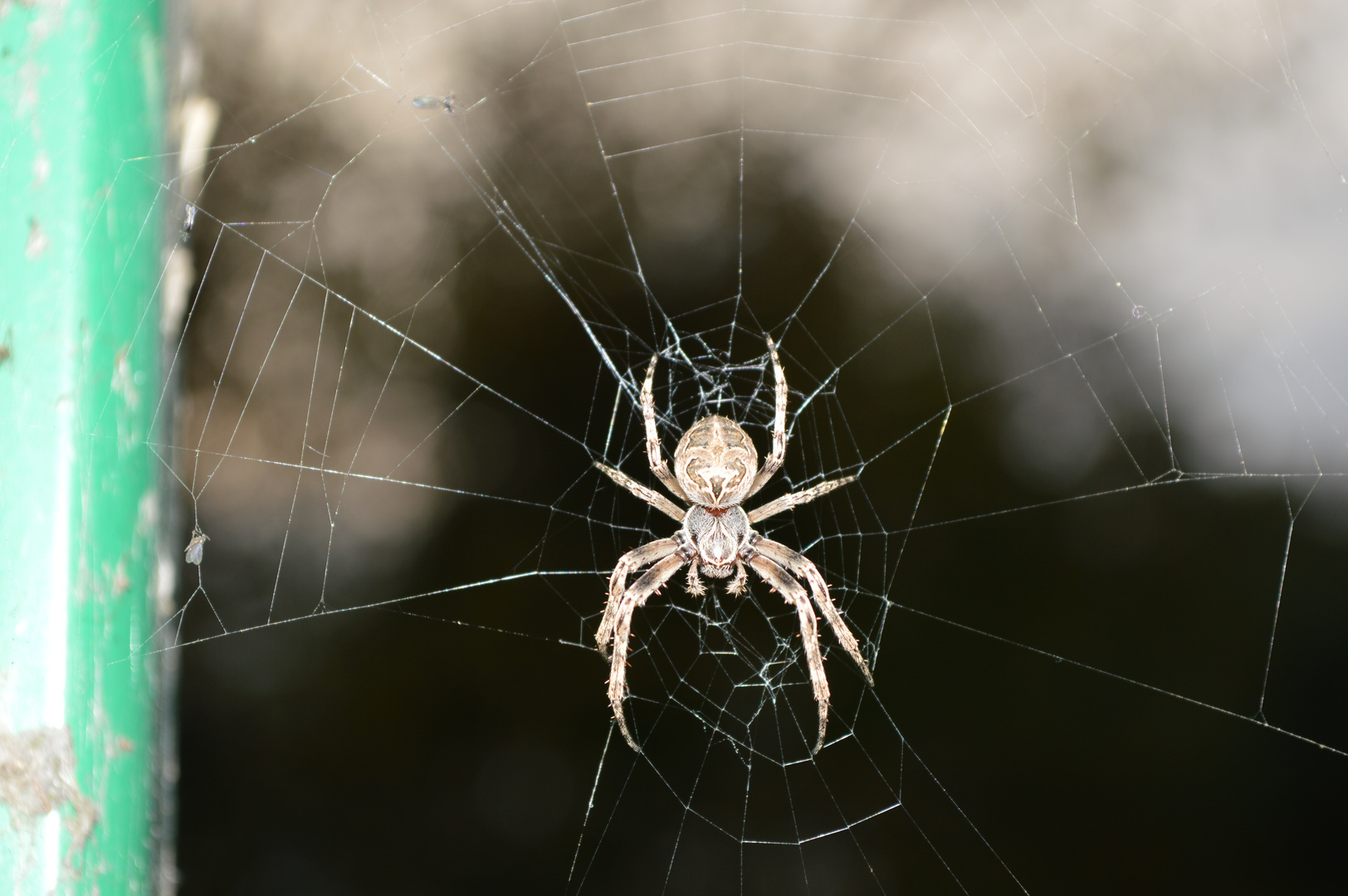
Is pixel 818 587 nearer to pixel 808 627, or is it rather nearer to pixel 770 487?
pixel 808 627

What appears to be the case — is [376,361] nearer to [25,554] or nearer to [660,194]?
[660,194]

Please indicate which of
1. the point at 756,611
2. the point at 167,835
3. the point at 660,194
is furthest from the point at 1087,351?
the point at 167,835

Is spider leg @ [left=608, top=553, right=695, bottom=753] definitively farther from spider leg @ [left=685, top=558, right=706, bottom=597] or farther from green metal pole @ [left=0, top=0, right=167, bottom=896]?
green metal pole @ [left=0, top=0, right=167, bottom=896]

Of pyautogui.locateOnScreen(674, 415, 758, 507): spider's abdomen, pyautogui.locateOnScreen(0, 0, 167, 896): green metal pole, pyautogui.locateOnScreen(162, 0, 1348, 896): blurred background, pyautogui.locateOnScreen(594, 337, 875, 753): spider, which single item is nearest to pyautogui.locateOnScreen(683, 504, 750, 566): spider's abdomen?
pyautogui.locateOnScreen(594, 337, 875, 753): spider

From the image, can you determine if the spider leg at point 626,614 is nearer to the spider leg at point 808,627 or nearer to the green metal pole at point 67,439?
the spider leg at point 808,627

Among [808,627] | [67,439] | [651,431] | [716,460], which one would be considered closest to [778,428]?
[716,460]

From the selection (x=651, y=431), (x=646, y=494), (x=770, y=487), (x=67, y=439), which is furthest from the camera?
(x=770, y=487)

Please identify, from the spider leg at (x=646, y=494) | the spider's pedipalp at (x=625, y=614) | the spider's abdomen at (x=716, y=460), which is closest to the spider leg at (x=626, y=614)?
the spider's pedipalp at (x=625, y=614)
